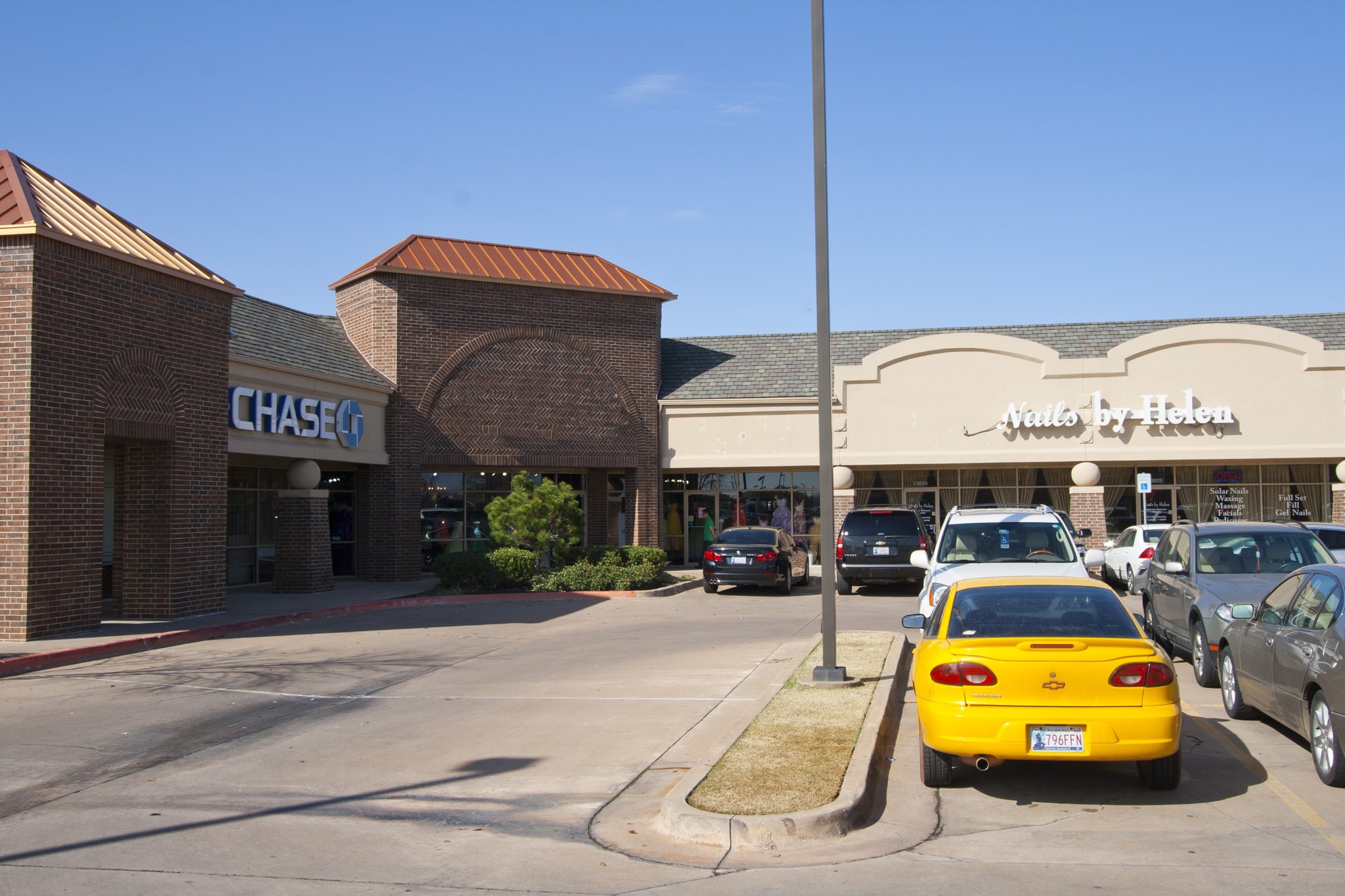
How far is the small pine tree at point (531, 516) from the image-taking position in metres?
23.5

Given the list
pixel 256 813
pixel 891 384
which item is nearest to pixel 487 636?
→ pixel 256 813

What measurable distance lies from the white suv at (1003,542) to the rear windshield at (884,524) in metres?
7.93

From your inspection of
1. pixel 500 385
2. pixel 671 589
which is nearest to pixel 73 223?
pixel 500 385

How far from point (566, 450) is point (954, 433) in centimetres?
965

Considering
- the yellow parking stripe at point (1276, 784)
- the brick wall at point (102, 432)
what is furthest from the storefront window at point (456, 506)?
the yellow parking stripe at point (1276, 784)

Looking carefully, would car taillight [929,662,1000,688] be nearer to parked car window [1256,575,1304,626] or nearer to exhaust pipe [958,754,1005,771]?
exhaust pipe [958,754,1005,771]

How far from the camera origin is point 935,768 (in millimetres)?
7812

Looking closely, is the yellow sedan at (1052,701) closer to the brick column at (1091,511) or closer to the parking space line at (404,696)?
the parking space line at (404,696)

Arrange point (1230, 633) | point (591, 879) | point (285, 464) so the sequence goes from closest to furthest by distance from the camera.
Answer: point (591, 879), point (1230, 633), point (285, 464)

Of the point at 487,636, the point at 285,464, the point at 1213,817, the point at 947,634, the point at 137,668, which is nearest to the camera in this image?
the point at 1213,817

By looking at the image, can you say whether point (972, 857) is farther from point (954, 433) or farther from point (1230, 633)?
point (954, 433)

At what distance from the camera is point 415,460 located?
26.7 meters

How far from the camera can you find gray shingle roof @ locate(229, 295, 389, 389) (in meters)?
22.5

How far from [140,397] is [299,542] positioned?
21.7ft
